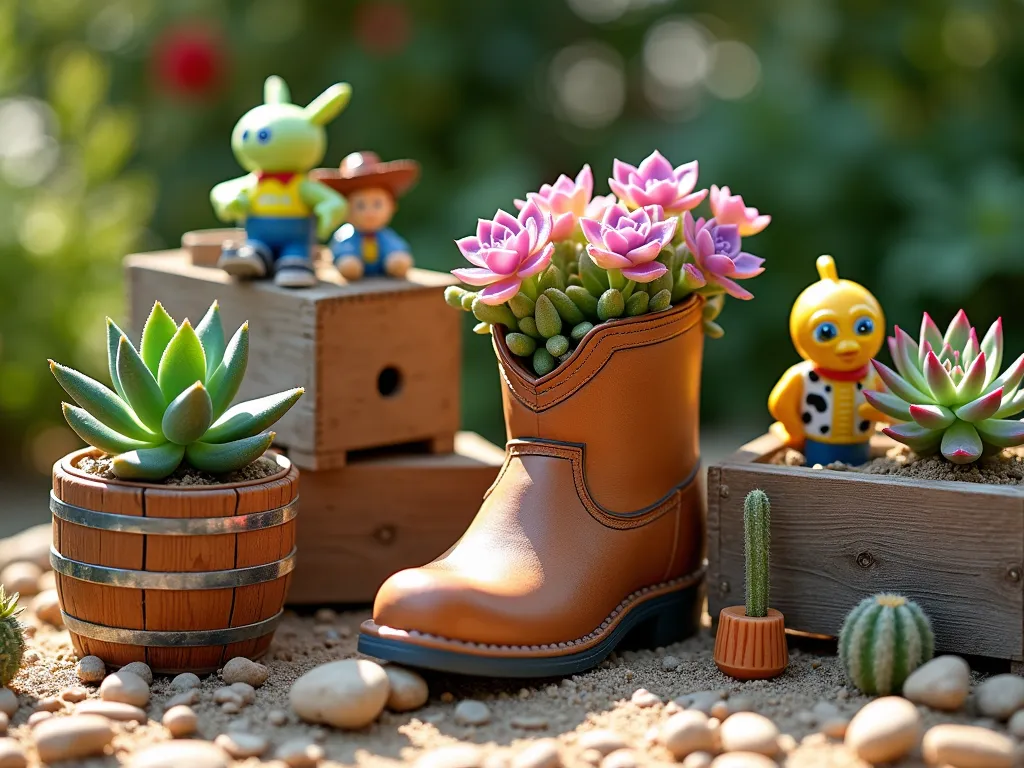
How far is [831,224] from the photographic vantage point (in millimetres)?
5371

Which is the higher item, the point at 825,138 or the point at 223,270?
the point at 825,138

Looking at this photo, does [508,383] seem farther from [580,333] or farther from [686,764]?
[686,764]

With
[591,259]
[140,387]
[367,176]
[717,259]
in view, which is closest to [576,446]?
[591,259]

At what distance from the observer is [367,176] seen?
9.69 feet

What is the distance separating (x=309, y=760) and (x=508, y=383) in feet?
2.63

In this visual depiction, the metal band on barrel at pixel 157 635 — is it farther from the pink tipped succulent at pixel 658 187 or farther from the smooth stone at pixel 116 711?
the pink tipped succulent at pixel 658 187

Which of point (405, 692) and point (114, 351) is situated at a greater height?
point (114, 351)

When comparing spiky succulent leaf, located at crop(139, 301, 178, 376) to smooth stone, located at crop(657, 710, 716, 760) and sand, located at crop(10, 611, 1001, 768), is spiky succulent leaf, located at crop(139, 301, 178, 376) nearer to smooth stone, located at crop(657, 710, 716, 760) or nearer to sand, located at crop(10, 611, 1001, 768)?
sand, located at crop(10, 611, 1001, 768)

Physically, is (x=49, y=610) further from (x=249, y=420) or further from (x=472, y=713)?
(x=472, y=713)

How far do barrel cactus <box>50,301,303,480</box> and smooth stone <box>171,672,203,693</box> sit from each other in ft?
1.18

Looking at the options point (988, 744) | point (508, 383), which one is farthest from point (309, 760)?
point (988, 744)

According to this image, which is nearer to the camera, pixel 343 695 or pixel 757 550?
pixel 343 695

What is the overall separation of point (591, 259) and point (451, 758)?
0.97 metres

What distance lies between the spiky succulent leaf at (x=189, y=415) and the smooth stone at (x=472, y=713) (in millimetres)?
664
